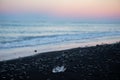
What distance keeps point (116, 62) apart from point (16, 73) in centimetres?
168

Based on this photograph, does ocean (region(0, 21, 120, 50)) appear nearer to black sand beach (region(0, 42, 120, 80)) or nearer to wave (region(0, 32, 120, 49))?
wave (region(0, 32, 120, 49))

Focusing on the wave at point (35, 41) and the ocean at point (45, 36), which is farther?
the ocean at point (45, 36)

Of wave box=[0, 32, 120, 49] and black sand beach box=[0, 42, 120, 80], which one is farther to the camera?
wave box=[0, 32, 120, 49]

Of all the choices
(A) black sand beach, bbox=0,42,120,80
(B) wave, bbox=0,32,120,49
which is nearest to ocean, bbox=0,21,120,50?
(B) wave, bbox=0,32,120,49

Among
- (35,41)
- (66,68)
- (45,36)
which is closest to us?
(66,68)

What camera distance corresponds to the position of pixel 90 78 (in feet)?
8.30

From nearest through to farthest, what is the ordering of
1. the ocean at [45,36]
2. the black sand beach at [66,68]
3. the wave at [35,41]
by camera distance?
the black sand beach at [66,68] < the wave at [35,41] < the ocean at [45,36]

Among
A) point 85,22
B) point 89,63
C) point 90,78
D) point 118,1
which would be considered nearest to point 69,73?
point 90,78

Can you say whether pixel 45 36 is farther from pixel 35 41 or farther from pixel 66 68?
pixel 66 68

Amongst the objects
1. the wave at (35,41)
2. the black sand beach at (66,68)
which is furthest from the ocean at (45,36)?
the black sand beach at (66,68)

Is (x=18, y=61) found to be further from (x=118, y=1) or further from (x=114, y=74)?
(x=118, y=1)

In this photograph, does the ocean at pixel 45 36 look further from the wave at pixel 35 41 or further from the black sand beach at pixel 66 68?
the black sand beach at pixel 66 68

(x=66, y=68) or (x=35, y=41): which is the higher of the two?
(x=35, y=41)

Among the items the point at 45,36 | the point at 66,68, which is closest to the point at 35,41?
the point at 45,36
